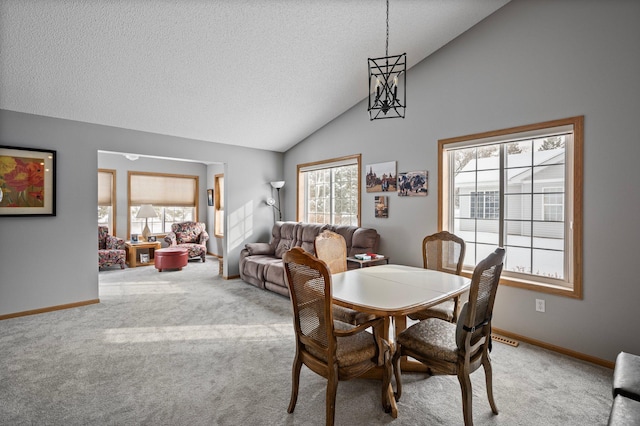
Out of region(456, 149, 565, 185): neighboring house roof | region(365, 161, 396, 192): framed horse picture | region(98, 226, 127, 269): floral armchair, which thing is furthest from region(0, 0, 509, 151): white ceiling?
region(98, 226, 127, 269): floral armchair

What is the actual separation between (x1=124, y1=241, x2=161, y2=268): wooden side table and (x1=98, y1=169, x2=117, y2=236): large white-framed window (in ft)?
2.36

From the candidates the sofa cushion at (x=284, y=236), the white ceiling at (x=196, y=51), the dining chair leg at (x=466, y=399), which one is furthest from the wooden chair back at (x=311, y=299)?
the sofa cushion at (x=284, y=236)

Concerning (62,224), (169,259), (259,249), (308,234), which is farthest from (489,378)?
(169,259)

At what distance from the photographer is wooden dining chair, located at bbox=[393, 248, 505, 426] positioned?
5.52 ft

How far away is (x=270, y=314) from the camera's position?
3.80 metres

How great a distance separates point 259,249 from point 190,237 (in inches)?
117

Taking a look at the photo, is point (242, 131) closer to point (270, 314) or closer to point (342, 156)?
point (342, 156)

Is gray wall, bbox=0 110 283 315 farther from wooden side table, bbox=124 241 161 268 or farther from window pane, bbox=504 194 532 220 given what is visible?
window pane, bbox=504 194 532 220

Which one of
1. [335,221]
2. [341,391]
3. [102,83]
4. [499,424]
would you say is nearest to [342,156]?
[335,221]

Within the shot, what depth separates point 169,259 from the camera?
6.18 meters

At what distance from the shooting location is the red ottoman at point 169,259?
6.14 m

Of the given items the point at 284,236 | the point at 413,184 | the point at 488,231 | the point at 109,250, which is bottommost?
the point at 109,250

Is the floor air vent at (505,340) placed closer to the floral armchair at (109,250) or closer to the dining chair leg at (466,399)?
the dining chair leg at (466,399)

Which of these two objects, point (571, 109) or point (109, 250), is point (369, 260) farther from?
point (109, 250)
